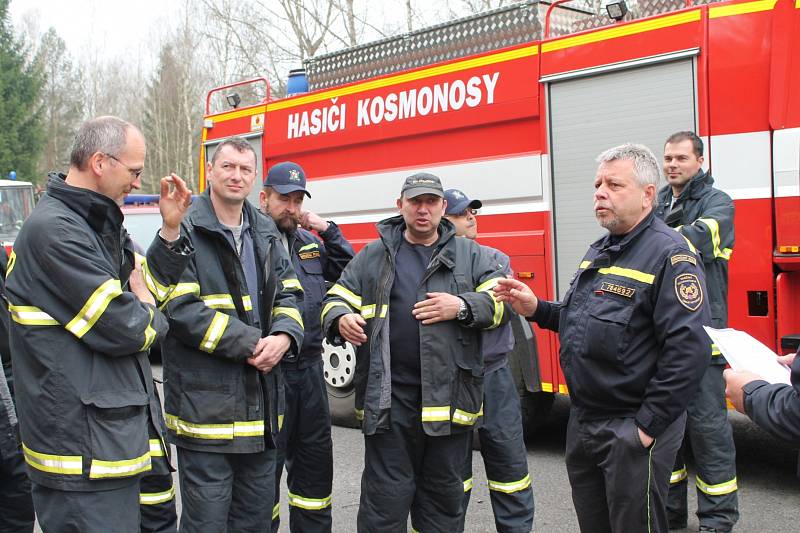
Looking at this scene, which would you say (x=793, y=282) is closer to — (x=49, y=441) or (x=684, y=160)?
(x=684, y=160)

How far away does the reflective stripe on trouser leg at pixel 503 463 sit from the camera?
14.0 ft

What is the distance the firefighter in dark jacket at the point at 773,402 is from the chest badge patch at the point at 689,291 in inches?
17.8

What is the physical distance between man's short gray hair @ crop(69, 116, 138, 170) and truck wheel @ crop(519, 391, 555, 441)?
380 centimetres

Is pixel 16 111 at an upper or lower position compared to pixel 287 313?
upper

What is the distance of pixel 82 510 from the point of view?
8.41ft

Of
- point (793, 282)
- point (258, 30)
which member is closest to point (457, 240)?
point (793, 282)

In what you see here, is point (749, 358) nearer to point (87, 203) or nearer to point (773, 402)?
point (773, 402)

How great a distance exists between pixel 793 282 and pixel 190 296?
3.37 meters

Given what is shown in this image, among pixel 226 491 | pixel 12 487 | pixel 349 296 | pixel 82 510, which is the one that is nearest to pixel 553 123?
pixel 349 296

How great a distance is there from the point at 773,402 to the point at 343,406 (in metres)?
5.00

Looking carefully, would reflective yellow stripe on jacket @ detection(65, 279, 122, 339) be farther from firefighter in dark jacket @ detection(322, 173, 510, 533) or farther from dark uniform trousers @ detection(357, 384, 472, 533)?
dark uniform trousers @ detection(357, 384, 472, 533)

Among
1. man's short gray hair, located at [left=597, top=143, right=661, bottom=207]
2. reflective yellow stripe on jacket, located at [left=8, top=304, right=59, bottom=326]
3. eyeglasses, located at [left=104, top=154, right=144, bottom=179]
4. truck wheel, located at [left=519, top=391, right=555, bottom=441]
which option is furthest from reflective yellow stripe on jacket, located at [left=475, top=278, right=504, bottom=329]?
truck wheel, located at [left=519, top=391, right=555, bottom=441]

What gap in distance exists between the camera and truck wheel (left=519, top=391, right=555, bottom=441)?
5820 millimetres

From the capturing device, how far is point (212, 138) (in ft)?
26.4
